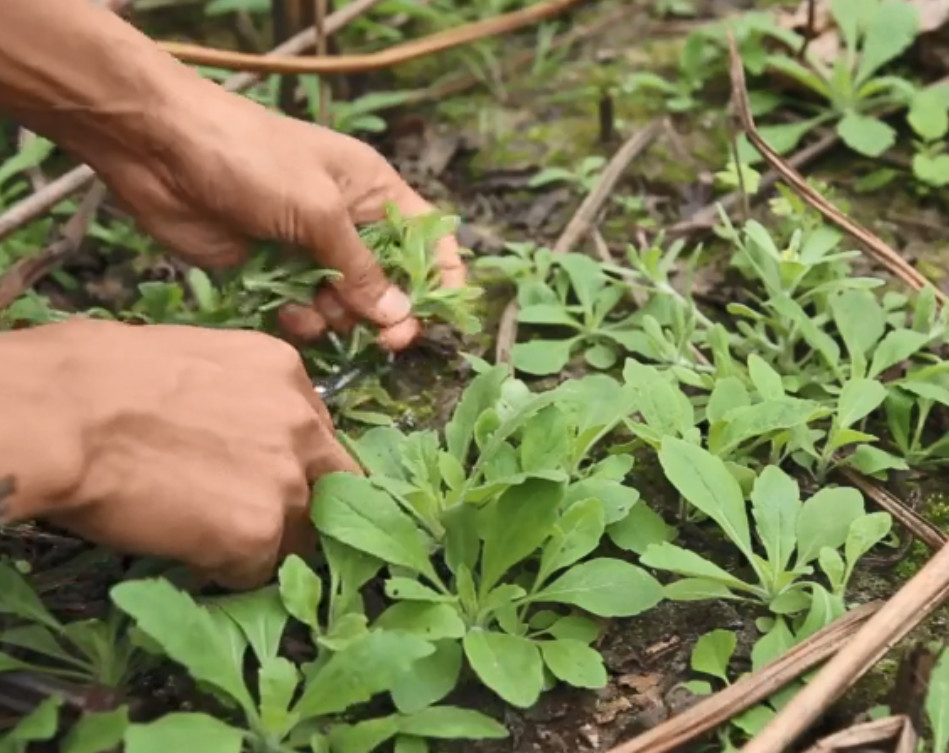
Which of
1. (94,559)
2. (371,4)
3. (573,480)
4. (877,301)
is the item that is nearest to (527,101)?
(371,4)

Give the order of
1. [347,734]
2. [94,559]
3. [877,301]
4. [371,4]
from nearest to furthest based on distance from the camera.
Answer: [347,734], [94,559], [877,301], [371,4]

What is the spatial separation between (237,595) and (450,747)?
202mm

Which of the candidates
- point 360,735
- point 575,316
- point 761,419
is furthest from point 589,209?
point 360,735

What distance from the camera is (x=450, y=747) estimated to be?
0.91 m

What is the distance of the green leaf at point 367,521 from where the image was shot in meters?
0.96

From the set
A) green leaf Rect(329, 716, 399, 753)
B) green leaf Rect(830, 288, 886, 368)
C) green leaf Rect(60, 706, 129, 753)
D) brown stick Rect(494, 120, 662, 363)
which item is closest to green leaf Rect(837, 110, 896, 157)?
brown stick Rect(494, 120, 662, 363)

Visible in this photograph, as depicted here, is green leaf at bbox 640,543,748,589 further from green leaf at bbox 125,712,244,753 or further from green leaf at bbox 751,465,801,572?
green leaf at bbox 125,712,244,753

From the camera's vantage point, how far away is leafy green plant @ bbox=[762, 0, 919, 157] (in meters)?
1.59

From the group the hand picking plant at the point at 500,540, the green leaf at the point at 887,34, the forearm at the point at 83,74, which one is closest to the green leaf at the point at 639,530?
the hand picking plant at the point at 500,540

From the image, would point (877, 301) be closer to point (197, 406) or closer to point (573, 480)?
point (573, 480)

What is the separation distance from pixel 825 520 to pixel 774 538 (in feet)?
0.18

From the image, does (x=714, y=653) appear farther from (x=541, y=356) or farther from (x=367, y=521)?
(x=541, y=356)

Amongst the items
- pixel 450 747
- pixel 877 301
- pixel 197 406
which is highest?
pixel 197 406

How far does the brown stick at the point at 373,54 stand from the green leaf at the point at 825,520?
34.4 inches
